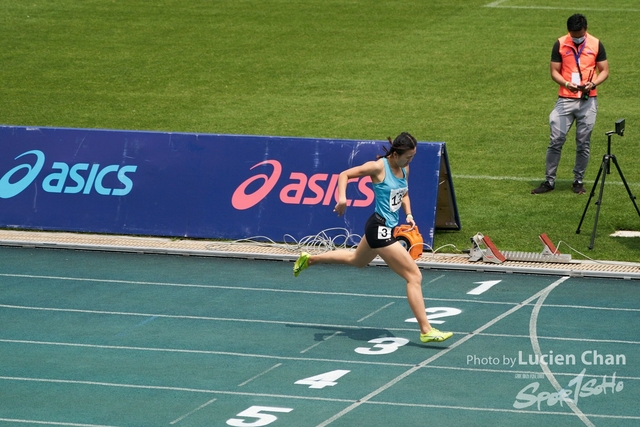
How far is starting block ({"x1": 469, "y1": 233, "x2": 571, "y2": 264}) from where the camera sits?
1375cm

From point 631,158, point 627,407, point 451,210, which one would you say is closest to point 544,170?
point 631,158

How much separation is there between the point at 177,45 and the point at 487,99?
25.8 ft

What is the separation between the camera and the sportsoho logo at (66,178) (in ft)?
50.5

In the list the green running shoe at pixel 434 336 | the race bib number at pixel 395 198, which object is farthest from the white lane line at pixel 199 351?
the race bib number at pixel 395 198

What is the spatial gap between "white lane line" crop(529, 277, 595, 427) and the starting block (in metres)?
0.54

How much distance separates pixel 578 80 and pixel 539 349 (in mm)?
6410

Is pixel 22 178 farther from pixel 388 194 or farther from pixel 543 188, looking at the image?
pixel 543 188

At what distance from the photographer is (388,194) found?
1081cm

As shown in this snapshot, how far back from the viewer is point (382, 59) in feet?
82.8

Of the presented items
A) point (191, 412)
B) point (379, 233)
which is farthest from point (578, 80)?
point (191, 412)

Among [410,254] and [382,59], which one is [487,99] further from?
[410,254]

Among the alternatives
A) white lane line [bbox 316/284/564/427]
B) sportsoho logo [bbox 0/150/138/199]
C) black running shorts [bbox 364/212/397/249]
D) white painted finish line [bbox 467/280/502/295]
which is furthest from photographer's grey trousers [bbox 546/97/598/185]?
black running shorts [bbox 364/212/397/249]

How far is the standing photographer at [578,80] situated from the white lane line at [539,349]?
375 centimetres

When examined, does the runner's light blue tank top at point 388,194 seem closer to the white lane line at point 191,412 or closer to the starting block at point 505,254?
the white lane line at point 191,412
